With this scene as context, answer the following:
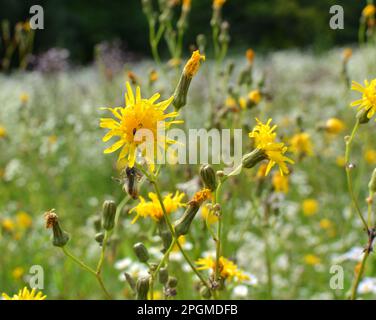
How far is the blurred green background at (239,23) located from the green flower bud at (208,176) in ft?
36.7

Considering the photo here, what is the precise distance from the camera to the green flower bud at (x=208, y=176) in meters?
1.00

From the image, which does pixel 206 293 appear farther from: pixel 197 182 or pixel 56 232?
pixel 197 182

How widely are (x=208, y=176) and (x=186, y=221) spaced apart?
9 cm

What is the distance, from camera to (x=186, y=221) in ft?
3.27

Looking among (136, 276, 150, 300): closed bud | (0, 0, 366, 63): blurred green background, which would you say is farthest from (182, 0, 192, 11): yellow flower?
(0, 0, 366, 63): blurred green background

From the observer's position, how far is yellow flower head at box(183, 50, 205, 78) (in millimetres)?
1044

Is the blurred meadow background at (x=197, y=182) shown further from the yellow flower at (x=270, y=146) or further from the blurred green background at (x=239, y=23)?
the blurred green background at (x=239, y=23)

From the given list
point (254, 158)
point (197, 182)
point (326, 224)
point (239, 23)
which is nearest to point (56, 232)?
point (254, 158)

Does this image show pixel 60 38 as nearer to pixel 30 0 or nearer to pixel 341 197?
pixel 30 0

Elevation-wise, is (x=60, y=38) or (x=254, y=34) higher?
(x=254, y=34)

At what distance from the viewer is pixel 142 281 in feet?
3.27

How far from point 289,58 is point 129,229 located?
7.22 m

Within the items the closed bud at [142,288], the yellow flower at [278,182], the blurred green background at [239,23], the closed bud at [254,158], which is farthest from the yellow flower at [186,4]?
the blurred green background at [239,23]
